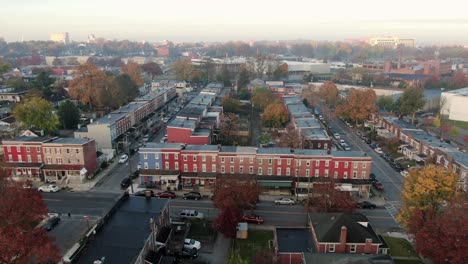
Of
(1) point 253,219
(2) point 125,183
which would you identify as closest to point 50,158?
(2) point 125,183

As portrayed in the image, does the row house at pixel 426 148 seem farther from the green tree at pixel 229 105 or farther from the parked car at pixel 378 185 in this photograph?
the green tree at pixel 229 105

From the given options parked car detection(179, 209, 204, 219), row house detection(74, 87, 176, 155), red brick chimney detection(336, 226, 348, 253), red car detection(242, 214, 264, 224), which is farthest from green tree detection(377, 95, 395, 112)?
parked car detection(179, 209, 204, 219)

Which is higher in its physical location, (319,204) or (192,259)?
(319,204)

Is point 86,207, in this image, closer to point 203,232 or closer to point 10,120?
point 203,232

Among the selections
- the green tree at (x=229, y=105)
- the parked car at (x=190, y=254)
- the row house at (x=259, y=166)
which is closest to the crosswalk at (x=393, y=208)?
the row house at (x=259, y=166)

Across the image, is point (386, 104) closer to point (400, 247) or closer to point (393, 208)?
point (393, 208)

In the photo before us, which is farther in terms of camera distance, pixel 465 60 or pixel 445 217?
pixel 465 60

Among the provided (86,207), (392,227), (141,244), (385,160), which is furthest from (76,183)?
(385,160)
